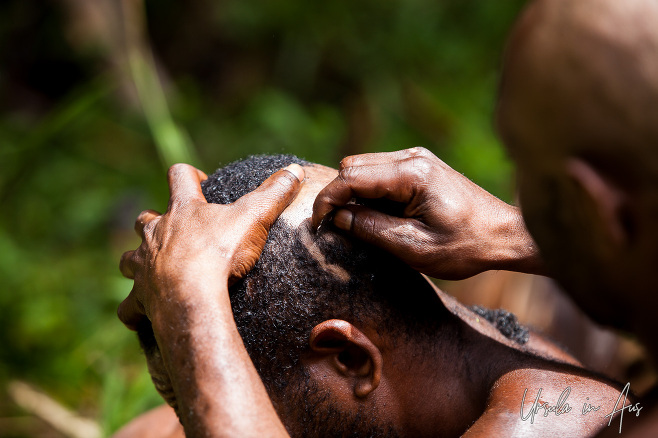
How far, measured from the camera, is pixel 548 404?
1.70 metres

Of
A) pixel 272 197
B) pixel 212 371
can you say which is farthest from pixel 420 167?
pixel 212 371

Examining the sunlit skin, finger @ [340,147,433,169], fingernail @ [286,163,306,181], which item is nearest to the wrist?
the sunlit skin

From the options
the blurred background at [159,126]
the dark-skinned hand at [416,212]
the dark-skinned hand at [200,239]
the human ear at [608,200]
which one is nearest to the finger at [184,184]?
the dark-skinned hand at [200,239]

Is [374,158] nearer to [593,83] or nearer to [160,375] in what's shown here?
[593,83]

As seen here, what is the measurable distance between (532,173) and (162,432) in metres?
2.13

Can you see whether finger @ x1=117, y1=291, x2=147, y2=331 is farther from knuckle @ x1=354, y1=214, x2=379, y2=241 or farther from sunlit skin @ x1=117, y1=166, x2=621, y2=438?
knuckle @ x1=354, y1=214, x2=379, y2=241

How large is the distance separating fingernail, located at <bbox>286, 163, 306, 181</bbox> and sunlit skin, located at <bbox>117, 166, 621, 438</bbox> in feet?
0.10

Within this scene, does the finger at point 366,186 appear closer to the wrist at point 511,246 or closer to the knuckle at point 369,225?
the knuckle at point 369,225

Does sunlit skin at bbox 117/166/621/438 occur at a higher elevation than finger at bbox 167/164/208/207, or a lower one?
lower

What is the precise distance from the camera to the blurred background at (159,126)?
148 inches

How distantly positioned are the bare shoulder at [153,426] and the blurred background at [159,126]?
29 centimetres

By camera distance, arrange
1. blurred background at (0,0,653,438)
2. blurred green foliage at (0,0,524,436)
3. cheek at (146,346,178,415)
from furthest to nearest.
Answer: blurred green foliage at (0,0,524,436)
blurred background at (0,0,653,438)
cheek at (146,346,178,415)

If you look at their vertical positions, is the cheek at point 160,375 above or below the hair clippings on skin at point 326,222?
below

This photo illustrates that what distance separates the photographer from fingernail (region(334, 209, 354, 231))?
1.74m
